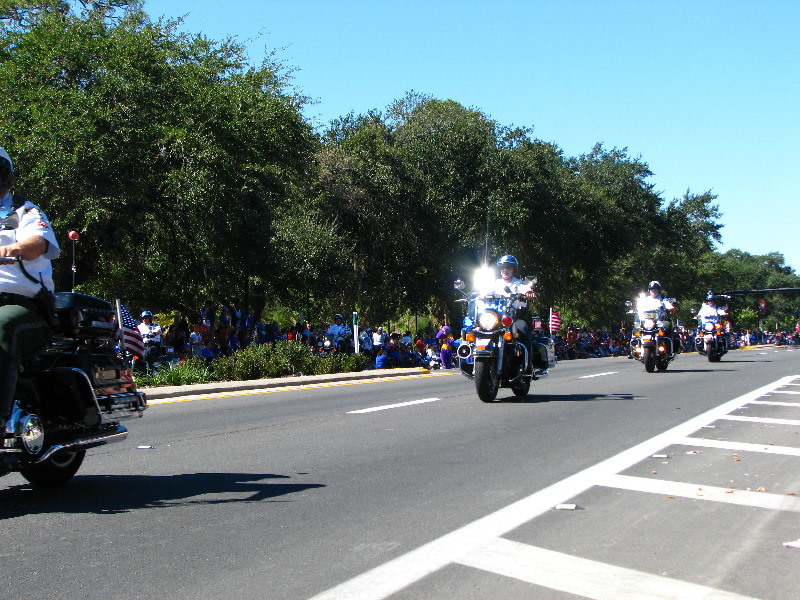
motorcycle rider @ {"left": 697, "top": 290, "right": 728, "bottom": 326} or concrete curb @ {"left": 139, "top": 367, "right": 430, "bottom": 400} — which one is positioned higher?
motorcycle rider @ {"left": 697, "top": 290, "right": 728, "bottom": 326}

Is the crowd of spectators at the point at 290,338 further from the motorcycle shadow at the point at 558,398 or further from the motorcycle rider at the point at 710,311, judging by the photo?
the motorcycle shadow at the point at 558,398

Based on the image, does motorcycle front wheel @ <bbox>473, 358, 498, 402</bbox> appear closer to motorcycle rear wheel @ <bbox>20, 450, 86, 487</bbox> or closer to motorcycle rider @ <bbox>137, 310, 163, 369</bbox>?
motorcycle rear wheel @ <bbox>20, 450, 86, 487</bbox>

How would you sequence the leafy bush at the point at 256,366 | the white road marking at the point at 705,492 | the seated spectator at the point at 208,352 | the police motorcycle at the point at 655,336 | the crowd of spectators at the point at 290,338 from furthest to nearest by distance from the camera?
the crowd of spectators at the point at 290,338
the seated spectator at the point at 208,352
the police motorcycle at the point at 655,336
the leafy bush at the point at 256,366
the white road marking at the point at 705,492

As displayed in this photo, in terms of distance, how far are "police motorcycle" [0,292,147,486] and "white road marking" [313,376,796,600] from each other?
98.3 inches

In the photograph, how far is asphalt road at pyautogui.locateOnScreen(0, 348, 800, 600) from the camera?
14.4 ft

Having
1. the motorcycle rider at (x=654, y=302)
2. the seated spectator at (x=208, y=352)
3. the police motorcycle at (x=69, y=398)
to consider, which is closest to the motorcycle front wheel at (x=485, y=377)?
the police motorcycle at (x=69, y=398)

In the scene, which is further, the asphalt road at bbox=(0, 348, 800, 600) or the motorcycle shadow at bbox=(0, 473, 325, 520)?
the motorcycle shadow at bbox=(0, 473, 325, 520)

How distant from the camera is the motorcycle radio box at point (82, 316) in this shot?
19.8 ft

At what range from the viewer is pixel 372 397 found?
581 inches

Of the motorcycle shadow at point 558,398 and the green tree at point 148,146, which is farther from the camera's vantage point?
the green tree at point 148,146

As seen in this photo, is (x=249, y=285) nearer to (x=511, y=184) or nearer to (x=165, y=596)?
(x=511, y=184)

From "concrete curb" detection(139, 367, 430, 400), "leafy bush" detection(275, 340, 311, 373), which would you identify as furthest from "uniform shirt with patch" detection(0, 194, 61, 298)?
"leafy bush" detection(275, 340, 311, 373)

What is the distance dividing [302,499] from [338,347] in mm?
22142

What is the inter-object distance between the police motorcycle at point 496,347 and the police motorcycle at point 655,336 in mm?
8032
